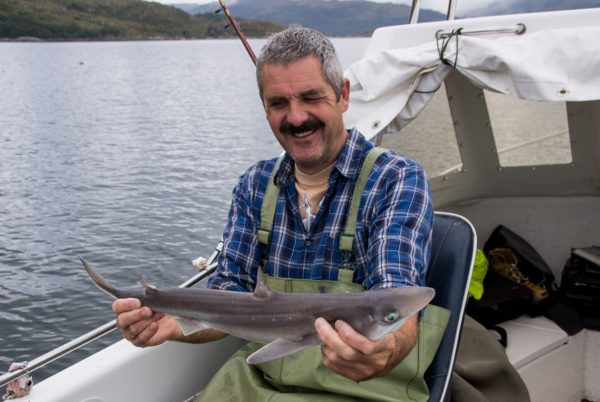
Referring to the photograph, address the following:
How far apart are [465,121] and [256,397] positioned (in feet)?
11.4

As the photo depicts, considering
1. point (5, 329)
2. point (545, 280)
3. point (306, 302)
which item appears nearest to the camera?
point (306, 302)

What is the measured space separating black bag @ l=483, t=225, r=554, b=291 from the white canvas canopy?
1.95 metres

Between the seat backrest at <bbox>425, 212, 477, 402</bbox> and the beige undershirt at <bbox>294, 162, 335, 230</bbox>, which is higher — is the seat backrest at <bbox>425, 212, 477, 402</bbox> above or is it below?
below

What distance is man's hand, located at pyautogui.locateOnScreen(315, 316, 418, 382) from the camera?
2.16 meters

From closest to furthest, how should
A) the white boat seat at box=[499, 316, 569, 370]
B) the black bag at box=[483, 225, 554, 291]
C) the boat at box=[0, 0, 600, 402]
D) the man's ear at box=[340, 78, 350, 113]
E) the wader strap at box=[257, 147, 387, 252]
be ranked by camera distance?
the wader strap at box=[257, 147, 387, 252] < the man's ear at box=[340, 78, 350, 113] < the boat at box=[0, 0, 600, 402] < the white boat seat at box=[499, 316, 569, 370] < the black bag at box=[483, 225, 554, 291]

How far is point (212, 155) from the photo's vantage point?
24531mm

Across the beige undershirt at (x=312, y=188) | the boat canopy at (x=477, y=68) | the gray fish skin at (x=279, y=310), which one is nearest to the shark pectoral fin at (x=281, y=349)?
the gray fish skin at (x=279, y=310)

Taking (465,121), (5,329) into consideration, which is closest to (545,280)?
(465,121)

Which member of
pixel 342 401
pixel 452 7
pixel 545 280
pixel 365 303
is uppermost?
pixel 452 7

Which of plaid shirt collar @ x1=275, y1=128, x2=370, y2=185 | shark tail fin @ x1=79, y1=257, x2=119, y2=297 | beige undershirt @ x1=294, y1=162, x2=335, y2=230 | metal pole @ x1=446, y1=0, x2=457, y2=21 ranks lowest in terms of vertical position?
shark tail fin @ x1=79, y1=257, x2=119, y2=297

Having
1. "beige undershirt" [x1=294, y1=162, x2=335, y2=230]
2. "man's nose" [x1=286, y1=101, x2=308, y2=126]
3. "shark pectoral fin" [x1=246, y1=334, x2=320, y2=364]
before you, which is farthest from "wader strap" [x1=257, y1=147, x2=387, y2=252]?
"shark pectoral fin" [x1=246, y1=334, x2=320, y2=364]

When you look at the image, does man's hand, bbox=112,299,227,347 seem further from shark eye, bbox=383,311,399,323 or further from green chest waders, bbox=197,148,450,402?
shark eye, bbox=383,311,399,323

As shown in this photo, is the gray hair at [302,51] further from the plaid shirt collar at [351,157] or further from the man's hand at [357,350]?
the man's hand at [357,350]

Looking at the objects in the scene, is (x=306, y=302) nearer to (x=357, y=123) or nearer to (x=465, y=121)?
(x=357, y=123)
